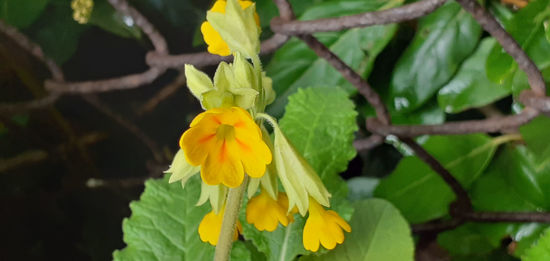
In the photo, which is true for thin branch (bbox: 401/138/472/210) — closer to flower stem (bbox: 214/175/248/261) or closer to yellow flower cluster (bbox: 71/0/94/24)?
flower stem (bbox: 214/175/248/261)

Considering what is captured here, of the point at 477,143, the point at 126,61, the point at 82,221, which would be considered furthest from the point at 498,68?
the point at 82,221

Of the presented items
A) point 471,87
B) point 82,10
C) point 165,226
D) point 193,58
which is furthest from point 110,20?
point 471,87

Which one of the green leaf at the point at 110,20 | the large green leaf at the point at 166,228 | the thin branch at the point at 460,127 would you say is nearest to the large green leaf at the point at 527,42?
the thin branch at the point at 460,127

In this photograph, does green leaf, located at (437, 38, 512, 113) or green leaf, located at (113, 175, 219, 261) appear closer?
green leaf, located at (113, 175, 219, 261)

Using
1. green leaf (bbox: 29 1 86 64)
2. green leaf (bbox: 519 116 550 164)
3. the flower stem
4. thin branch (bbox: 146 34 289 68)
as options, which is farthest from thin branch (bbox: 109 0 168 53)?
green leaf (bbox: 519 116 550 164)

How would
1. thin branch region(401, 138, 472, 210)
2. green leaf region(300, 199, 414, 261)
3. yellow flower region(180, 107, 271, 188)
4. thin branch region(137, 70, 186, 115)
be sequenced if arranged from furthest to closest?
thin branch region(137, 70, 186, 115) → thin branch region(401, 138, 472, 210) → green leaf region(300, 199, 414, 261) → yellow flower region(180, 107, 271, 188)
